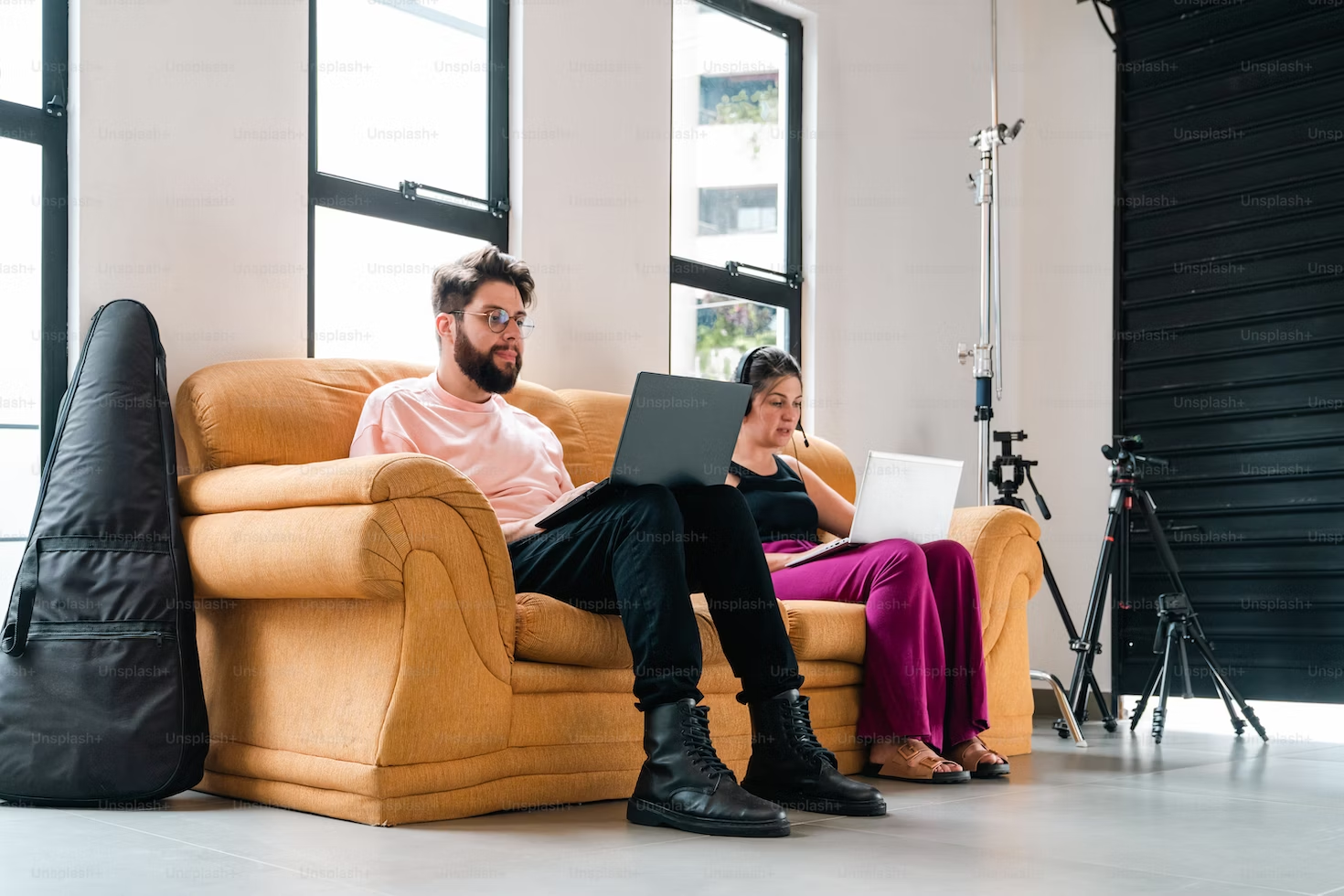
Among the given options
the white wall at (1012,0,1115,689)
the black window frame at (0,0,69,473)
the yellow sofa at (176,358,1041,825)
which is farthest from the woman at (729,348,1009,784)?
the white wall at (1012,0,1115,689)

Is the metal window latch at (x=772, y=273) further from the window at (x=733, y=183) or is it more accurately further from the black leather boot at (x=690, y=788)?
the black leather boot at (x=690, y=788)

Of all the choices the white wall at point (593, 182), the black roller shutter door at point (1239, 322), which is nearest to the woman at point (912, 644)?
the white wall at point (593, 182)

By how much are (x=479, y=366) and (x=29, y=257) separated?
993 millimetres

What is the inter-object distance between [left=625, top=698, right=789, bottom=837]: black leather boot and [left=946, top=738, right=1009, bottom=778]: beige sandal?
103cm

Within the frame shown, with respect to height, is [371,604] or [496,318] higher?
[496,318]

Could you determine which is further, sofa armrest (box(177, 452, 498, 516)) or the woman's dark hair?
the woman's dark hair

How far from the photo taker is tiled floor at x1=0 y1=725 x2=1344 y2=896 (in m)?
1.82

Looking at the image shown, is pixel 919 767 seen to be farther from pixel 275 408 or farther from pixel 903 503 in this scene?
pixel 275 408

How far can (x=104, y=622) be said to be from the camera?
2.46m

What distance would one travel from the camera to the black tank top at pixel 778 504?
11.5 ft

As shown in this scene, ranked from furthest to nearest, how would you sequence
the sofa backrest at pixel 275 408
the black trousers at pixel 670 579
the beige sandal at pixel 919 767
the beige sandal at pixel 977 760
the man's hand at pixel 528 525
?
the beige sandal at pixel 977 760 < the beige sandal at pixel 919 767 < the sofa backrest at pixel 275 408 < the man's hand at pixel 528 525 < the black trousers at pixel 670 579

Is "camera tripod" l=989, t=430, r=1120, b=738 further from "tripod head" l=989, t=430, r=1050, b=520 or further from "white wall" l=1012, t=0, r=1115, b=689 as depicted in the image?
"white wall" l=1012, t=0, r=1115, b=689

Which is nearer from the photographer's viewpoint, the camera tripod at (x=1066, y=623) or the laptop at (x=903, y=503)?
the laptop at (x=903, y=503)

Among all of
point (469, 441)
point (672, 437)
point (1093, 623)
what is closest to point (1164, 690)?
point (1093, 623)
